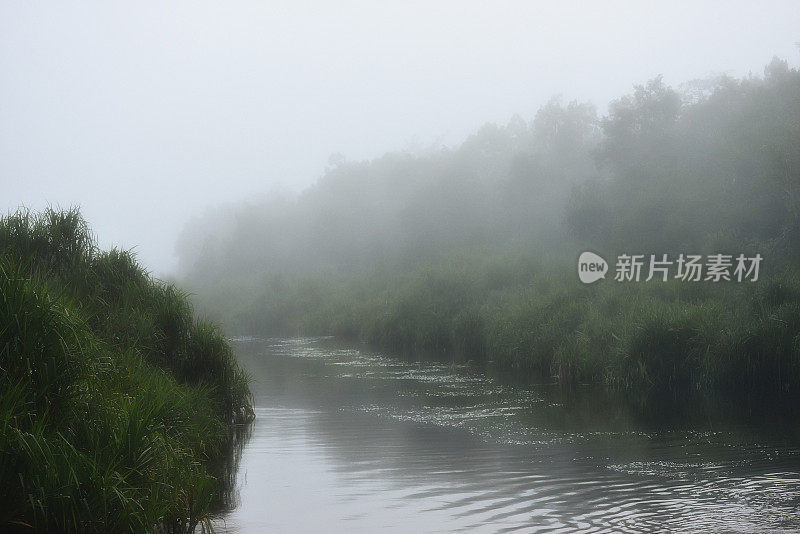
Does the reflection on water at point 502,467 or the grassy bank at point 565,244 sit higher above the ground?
the grassy bank at point 565,244

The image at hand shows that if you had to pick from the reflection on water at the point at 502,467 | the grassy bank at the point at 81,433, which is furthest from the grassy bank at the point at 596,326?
the grassy bank at the point at 81,433

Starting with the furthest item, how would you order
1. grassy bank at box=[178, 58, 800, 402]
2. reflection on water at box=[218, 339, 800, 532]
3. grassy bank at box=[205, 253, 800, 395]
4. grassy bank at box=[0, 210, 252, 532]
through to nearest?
grassy bank at box=[178, 58, 800, 402], grassy bank at box=[205, 253, 800, 395], reflection on water at box=[218, 339, 800, 532], grassy bank at box=[0, 210, 252, 532]

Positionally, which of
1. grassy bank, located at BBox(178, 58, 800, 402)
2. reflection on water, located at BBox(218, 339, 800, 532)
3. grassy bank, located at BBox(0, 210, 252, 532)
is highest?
grassy bank, located at BBox(178, 58, 800, 402)

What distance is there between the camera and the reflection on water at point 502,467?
11.0 metres

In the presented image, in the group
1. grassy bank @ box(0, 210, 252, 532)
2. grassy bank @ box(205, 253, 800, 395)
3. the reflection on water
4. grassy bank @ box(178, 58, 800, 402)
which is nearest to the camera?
grassy bank @ box(0, 210, 252, 532)

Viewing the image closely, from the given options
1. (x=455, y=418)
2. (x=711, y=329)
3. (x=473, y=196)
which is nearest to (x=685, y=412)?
(x=711, y=329)

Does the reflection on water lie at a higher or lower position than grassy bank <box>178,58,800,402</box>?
lower

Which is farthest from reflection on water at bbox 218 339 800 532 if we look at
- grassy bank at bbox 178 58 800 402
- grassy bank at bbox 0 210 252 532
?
grassy bank at bbox 178 58 800 402

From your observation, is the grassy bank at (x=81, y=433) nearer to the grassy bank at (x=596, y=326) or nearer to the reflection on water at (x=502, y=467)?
the reflection on water at (x=502, y=467)

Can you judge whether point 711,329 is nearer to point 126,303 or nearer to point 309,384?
point 309,384

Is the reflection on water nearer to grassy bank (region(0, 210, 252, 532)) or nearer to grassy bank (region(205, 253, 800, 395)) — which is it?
grassy bank (region(0, 210, 252, 532))

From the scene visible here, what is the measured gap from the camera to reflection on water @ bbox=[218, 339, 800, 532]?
11.0 m

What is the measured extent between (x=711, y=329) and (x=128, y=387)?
1685cm

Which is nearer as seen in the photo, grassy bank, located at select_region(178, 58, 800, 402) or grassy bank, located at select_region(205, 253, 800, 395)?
grassy bank, located at select_region(205, 253, 800, 395)
